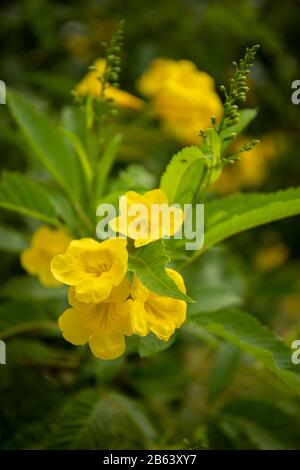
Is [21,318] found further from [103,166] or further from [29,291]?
[103,166]

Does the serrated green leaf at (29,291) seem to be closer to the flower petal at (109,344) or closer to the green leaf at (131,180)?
the green leaf at (131,180)

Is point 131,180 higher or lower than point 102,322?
higher

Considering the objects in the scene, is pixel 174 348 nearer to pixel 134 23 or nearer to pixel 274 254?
pixel 274 254

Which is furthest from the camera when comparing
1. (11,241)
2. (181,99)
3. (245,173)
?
(245,173)

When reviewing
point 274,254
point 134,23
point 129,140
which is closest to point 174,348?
point 129,140

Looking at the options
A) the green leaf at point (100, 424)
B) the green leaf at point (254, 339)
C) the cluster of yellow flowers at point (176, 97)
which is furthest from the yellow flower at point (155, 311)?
the cluster of yellow flowers at point (176, 97)
